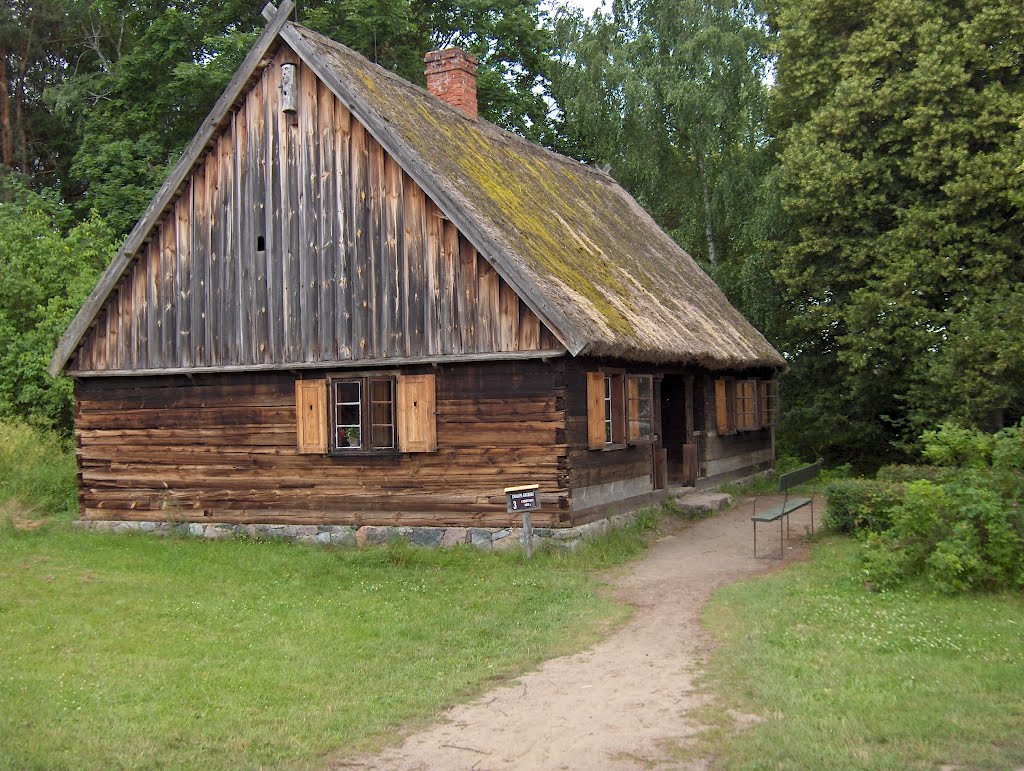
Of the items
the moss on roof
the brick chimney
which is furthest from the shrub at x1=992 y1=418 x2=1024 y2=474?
the brick chimney

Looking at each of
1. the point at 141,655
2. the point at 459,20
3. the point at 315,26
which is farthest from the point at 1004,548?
the point at 459,20

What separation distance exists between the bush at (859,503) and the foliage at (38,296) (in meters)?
16.5

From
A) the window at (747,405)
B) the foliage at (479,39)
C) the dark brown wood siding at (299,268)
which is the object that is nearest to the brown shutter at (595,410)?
the dark brown wood siding at (299,268)

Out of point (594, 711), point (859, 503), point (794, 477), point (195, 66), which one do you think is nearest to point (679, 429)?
point (794, 477)

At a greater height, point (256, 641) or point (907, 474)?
point (907, 474)

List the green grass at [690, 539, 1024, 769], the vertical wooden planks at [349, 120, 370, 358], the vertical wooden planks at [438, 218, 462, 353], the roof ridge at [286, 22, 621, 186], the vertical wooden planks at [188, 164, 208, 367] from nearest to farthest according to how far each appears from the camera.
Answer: the green grass at [690, 539, 1024, 769]
the vertical wooden planks at [438, 218, 462, 353]
the vertical wooden planks at [349, 120, 370, 358]
the roof ridge at [286, 22, 621, 186]
the vertical wooden planks at [188, 164, 208, 367]

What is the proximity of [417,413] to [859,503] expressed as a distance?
631 centimetres

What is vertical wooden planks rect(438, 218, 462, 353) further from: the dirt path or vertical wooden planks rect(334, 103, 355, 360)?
the dirt path

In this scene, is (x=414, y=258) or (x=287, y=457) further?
(x=287, y=457)

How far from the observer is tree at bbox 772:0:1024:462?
19969mm

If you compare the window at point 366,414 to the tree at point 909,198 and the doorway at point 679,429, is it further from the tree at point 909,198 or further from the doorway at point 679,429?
the tree at point 909,198

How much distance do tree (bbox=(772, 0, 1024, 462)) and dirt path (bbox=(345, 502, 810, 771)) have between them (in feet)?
34.8

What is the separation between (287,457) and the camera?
54.3ft

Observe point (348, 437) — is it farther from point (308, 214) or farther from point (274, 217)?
point (274, 217)
